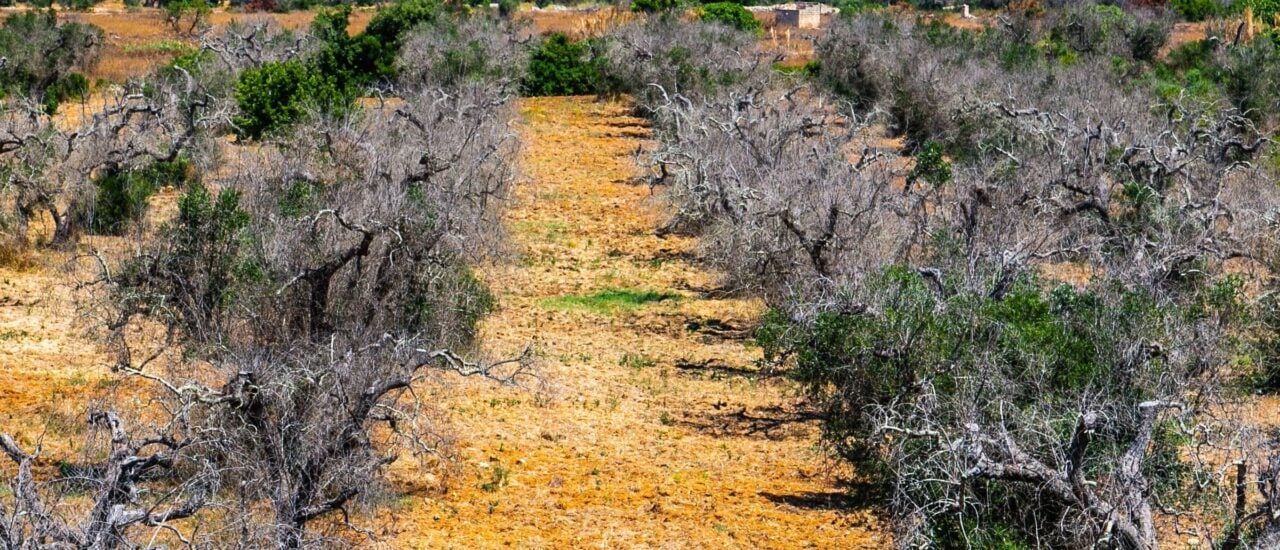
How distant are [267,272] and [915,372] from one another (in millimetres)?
6585

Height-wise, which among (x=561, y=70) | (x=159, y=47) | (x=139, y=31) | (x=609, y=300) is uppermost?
(x=609, y=300)

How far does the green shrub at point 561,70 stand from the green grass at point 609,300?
858 inches

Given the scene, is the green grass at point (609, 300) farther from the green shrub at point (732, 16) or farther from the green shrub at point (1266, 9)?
the green shrub at point (1266, 9)

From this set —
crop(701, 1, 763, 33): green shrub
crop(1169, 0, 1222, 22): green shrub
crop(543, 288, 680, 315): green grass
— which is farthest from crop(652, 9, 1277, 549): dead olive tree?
crop(1169, 0, 1222, 22): green shrub

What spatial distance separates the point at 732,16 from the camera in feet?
173

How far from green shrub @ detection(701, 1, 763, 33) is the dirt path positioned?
25.4 m

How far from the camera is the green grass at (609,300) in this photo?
22609 mm

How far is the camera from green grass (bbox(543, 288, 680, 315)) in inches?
890

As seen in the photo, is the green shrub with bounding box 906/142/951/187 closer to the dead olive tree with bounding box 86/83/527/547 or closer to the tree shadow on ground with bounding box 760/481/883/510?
the dead olive tree with bounding box 86/83/527/547

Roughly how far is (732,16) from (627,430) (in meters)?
37.5

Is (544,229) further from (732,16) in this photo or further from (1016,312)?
(732,16)

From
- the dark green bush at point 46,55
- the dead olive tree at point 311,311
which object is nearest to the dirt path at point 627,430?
the dead olive tree at point 311,311

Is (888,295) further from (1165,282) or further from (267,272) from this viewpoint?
(267,272)

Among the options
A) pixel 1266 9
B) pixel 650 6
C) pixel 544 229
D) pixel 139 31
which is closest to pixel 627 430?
pixel 544 229
